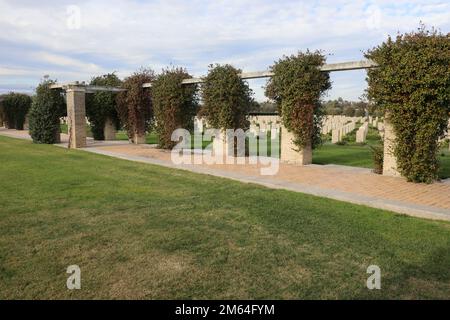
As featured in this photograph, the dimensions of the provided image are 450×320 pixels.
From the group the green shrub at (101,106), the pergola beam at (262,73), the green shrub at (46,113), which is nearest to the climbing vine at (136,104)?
the pergola beam at (262,73)

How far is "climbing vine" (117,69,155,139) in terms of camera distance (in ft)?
56.9

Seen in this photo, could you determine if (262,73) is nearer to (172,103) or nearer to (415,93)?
(172,103)

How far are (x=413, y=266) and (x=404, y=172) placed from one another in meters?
5.35

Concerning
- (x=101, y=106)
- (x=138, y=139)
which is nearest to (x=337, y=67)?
(x=138, y=139)

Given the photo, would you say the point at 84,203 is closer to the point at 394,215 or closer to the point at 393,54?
the point at 394,215

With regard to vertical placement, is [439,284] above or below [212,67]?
below

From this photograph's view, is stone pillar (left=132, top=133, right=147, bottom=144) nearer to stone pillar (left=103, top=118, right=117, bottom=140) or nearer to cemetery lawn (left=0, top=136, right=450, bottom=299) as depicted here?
stone pillar (left=103, top=118, right=117, bottom=140)

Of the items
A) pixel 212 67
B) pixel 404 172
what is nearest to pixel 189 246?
pixel 404 172

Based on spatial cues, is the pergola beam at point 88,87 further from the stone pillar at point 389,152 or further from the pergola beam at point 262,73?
the stone pillar at point 389,152

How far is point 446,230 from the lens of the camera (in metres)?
5.23

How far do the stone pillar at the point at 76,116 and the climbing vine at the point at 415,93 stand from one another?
505 inches

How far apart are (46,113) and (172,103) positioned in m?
7.46

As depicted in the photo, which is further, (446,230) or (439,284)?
(446,230)
